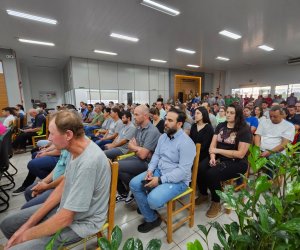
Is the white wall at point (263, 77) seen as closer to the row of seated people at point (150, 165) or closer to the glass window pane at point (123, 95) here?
the glass window pane at point (123, 95)

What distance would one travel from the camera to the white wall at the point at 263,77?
9.27 m

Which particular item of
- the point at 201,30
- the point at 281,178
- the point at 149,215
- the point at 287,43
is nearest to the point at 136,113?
the point at 149,215

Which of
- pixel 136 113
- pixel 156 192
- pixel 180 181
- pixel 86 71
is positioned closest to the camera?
pixel 156 192

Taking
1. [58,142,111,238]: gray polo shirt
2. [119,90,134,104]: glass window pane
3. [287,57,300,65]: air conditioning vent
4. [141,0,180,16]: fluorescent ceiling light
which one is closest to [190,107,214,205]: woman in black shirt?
[58,142,111,238]: gray polo shirt

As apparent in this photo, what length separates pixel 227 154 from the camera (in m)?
1.91

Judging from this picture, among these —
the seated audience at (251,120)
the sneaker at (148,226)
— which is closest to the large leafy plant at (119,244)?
the sneaker at (148,226)

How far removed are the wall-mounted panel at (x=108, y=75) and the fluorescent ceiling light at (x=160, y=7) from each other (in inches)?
218

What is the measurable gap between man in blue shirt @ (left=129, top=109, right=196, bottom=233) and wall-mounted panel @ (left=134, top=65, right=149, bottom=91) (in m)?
8.34

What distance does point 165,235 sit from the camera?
1591mm

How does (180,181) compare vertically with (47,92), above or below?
below

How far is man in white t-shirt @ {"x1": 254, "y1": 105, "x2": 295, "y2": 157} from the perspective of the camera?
7.20 ft

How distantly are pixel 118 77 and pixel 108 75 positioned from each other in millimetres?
568

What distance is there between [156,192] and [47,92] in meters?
11.6

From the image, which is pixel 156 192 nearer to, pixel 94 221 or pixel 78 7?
pixel 94 221
